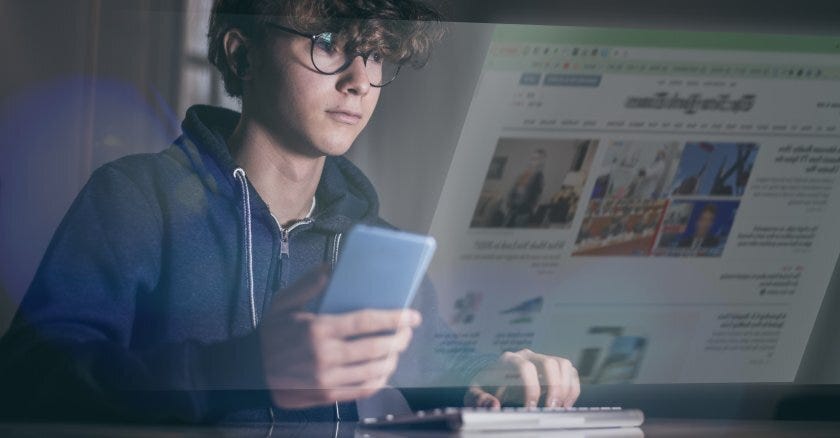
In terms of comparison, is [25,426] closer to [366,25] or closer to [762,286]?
[366,25]

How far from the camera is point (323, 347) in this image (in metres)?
1.00

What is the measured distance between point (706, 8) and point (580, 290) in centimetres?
35

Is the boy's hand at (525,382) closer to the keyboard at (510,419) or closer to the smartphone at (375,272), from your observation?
the keyboard at (510,419)

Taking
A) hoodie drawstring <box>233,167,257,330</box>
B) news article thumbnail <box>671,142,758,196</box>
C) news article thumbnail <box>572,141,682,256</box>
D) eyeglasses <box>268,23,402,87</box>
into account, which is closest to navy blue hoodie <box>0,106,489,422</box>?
hoodie drawstring <box>233,167,257,330</box>

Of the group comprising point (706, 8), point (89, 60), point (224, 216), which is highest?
point (706, 8)

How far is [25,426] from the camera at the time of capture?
40.8 inches

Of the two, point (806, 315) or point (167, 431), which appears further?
point (806, 315)

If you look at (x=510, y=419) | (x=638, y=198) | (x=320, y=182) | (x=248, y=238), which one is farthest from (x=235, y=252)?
(x=638, y=198)

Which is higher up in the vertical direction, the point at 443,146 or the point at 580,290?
the point at 443,146

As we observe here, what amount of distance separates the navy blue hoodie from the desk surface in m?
0.03

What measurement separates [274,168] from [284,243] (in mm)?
84

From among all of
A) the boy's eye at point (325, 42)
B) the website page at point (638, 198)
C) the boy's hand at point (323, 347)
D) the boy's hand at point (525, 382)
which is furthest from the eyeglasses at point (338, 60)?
the boy's hand at point (525, 382)

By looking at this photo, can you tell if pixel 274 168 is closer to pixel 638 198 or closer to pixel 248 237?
pixel 248 237

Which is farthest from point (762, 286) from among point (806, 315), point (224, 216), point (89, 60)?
point (89, 60)
